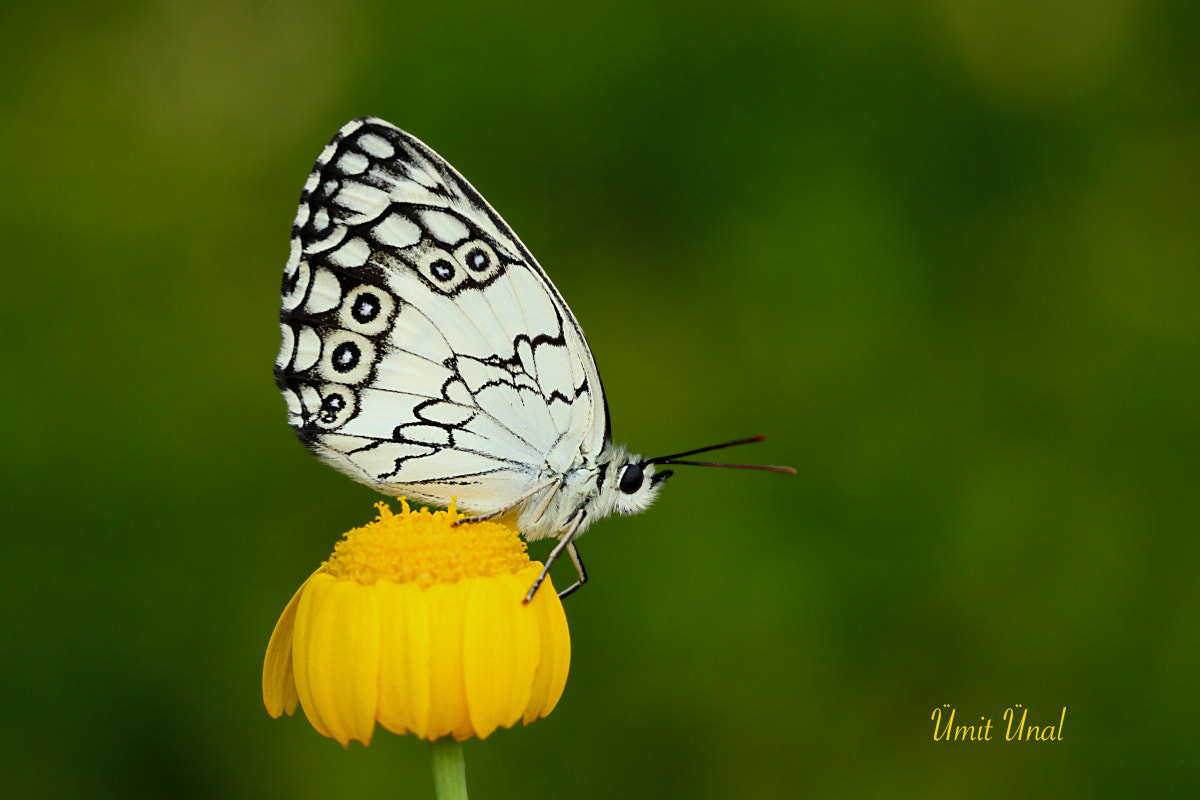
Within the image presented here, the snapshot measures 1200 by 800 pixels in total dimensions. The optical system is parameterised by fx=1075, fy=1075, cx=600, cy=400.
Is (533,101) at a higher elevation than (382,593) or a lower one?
higher

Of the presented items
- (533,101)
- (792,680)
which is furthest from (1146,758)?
(533,101)

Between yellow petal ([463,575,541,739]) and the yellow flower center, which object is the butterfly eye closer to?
the yellow flower center

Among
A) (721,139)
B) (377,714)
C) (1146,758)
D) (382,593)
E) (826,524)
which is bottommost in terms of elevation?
(1146,758)

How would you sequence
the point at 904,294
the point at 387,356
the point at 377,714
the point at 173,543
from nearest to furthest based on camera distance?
the point at 377,714 < the point at 387,356 < the point at 173,543 < the point at 904,294

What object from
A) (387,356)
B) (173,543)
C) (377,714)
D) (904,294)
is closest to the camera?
(377,714)

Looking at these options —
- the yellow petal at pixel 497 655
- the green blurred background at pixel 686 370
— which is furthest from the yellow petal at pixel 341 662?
the green blurred background at pixel 686 370

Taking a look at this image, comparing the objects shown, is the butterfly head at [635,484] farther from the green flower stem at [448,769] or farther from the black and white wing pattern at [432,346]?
the green flower stem at [448,769]

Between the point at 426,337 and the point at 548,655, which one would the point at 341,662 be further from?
the point at 426,337

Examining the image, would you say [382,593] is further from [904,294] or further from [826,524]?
[904,294]
